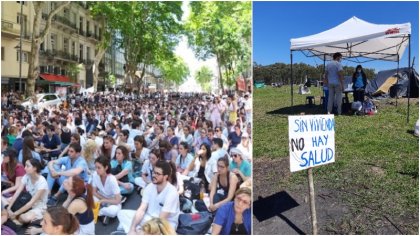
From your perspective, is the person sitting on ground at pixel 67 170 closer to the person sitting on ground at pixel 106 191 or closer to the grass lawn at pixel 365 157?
the person sitting on ground at pixel 106 191

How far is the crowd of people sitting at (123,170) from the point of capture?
109 inches

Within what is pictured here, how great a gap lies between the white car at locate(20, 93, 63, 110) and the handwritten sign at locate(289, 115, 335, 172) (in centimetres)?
165

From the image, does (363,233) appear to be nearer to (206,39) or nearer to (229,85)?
(229,85)

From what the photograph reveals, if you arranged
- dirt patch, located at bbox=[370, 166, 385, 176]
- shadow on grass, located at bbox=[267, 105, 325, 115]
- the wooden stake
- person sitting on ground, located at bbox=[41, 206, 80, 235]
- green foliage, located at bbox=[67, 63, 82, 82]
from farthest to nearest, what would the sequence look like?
1. shadow on grass, located at bbox=[267, 105, 325, 115]
2. dirt patch, located at bbox=[370, 166, 385, 176]
3. green foliage, located at bbox=[67, 63, 82, 82]
4. person sitting on ground, located at bbox=[41, 206, 80, 235]
5. the wooden stake

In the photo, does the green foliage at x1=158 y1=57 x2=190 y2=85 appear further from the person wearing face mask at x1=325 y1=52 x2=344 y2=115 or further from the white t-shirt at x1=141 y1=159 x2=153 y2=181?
the person wearing face mask at x1=325 y1=52 x2=344 y2=115

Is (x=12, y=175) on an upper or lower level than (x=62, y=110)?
lower

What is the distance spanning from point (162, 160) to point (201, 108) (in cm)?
49

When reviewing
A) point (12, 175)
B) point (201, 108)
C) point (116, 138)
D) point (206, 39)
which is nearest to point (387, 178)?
point (201, 108)

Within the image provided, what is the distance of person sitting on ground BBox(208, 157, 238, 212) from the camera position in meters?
2.77

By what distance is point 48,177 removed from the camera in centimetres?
285

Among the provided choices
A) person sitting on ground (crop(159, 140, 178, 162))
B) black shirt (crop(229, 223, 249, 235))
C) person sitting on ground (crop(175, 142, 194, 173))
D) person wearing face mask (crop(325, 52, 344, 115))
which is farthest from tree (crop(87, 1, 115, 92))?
person wearing face mask (crop(325, 52, 344, 115))

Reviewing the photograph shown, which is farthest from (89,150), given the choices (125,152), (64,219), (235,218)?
(235,218)

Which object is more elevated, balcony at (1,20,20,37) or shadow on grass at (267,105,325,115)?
balcony at (1,20,20,37)

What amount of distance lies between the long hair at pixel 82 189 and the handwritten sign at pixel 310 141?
1310 millimetres
